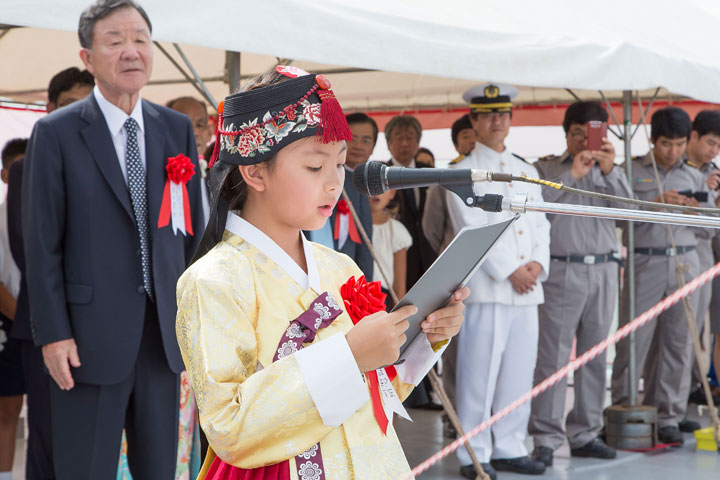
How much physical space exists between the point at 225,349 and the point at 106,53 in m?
1.26

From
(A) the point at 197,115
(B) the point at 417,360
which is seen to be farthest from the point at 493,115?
(B) the point at 417,360

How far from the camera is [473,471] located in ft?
13.3

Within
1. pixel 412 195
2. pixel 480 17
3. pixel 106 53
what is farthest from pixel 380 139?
pixel 106 53

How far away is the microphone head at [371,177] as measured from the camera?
1.36 metres

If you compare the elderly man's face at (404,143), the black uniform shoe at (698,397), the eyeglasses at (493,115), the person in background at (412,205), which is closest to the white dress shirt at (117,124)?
the eyeglasses at (493,115)

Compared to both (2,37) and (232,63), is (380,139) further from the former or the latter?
(232,63)

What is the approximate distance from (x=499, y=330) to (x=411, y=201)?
1.55m

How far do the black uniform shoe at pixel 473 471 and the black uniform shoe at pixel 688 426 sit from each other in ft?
6.23

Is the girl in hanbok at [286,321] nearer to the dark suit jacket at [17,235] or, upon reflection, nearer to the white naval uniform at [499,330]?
the dark suit jacket at [17,235]

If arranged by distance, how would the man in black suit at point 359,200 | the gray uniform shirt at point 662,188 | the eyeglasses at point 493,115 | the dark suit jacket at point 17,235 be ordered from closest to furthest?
the dark suit jacket at point 17,235 → the man in black suit at point 359,200 → the eyeglasses at point 493,115 → the gray uniform shirt at point 662,188

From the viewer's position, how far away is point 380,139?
29.9 feet

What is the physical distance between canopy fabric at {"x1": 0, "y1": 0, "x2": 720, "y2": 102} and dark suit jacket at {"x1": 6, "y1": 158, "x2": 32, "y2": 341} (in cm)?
91

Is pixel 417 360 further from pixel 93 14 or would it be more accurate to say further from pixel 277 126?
pixel 93 14

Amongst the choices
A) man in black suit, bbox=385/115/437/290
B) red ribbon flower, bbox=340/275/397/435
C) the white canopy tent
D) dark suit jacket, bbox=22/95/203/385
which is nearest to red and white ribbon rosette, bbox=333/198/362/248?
the white canopy tent
